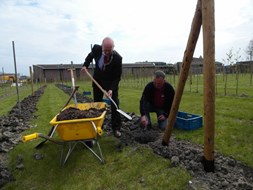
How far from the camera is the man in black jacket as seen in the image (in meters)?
5.16

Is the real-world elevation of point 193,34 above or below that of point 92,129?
above

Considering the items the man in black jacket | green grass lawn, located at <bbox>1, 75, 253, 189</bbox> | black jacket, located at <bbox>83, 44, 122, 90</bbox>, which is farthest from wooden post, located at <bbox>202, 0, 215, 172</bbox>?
black jacket, located at <bbox>83, 44, 122, 90</bbox>

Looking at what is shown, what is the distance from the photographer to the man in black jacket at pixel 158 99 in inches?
203

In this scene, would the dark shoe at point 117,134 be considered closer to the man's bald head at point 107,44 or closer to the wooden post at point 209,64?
the man's bald head at point 107,44

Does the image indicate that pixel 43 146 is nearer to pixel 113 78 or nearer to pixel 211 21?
pixel 113 78

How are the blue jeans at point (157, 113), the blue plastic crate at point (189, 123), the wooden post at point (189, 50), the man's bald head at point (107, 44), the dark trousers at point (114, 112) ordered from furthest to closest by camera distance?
1. the blue jeans at point (157, 113)
2. the blue plastic crate at point (189, 123)
3. the dark trousers at point (114, 112)
4. the man's bald head at point (107, 44)
5. the wooden post at point (189, 50)

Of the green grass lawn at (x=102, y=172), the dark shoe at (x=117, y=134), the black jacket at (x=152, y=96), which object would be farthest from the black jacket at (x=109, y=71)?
the green grass lawn at (x=102, y=172)

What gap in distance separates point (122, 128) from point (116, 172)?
205cm

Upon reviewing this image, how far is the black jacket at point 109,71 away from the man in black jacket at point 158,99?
0.78m

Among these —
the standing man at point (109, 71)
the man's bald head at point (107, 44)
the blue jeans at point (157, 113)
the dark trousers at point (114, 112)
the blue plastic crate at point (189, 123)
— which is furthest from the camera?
the blue jeans at point (157, 113)

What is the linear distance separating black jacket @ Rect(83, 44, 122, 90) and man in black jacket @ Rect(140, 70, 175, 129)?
0.78 meters

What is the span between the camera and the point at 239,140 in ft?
14.5

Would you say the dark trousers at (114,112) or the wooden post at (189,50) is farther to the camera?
the dark trousers at (114,112)

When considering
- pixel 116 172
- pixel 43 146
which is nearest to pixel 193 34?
pixel 116 172
